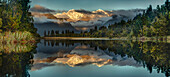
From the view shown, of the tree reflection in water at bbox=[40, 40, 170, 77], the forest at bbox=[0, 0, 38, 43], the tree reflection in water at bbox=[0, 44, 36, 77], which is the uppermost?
the forest at bbox=[0, 0, 38, 43]

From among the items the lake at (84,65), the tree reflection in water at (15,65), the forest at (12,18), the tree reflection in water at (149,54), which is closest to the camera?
the tree reflection in water at (15,65)

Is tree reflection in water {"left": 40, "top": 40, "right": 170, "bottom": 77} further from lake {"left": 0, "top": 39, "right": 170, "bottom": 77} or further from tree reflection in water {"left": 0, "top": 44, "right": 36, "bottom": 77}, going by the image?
tree reflection in water {"left": 0, "top": 44, "right": 36, "bottom": 77}

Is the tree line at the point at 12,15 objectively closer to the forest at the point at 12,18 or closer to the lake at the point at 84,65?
the forest at the point at 12,18

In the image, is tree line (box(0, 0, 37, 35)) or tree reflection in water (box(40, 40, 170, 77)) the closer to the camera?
tree reflection in water (box(40, 40, 170, 77))

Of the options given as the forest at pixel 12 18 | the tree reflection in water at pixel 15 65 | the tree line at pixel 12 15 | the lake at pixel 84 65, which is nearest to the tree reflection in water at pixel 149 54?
the lake at pixel 84 65

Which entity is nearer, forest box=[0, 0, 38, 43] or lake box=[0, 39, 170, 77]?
lake box=[0, 39, 170, 77]

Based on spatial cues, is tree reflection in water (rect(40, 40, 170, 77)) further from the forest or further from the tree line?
the tree line

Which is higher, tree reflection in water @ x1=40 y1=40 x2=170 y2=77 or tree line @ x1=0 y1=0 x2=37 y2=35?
tree line @ x1=0 y1=0 x2=37 y2=35

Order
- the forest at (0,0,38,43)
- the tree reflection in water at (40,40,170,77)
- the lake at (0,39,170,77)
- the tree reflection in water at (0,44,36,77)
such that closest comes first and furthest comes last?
the tree reflection in water at (0,44,36,77)
the lake at (0,39,170,77)
the tree reflection in water at (40,40,170,77)
the forest at (0,0,38,43)

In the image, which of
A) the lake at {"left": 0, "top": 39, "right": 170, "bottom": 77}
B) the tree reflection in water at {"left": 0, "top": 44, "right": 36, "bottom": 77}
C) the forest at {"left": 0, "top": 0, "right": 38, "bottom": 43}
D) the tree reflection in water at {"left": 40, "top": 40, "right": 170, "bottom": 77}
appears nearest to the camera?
the tree reflection in water at {"left": 0, "top": 44, "right": 36, "bottom": 77}

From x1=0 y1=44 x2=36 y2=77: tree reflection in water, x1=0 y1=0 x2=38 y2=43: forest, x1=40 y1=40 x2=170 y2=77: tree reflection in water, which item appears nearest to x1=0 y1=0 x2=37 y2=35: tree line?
x1=0 y1=0 x2=38 y2=43: forest

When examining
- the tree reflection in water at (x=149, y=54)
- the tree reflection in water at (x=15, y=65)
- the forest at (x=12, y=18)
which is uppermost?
the forest at (x=12, y=18)

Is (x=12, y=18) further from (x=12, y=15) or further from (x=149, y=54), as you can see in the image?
(x=149, y=54)

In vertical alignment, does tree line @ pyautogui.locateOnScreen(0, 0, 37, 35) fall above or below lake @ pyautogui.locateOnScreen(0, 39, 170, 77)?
above
